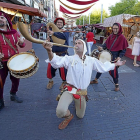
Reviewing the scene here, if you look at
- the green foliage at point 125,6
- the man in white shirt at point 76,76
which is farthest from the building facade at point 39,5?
the green foliage at point 125,6

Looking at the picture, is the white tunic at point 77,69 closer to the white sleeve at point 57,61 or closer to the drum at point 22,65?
the white sleeve at point 57,61

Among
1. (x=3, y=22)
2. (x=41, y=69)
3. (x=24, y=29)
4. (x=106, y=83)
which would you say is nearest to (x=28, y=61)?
(x=3, y=22)

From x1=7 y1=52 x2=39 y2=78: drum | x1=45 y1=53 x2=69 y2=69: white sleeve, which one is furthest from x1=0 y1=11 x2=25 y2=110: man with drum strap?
x1=45 y1=53 x2=69 y2=69: white sleeve

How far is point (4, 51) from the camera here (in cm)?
276

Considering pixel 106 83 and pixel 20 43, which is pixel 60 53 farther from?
pixel 106 83

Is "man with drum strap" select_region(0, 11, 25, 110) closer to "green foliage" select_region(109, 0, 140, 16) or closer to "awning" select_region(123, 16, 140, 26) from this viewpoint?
"awning" select_region(123, 16, 140, 26)

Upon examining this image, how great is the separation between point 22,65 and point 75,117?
147 cm

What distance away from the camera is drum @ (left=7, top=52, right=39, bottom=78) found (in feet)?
8.39

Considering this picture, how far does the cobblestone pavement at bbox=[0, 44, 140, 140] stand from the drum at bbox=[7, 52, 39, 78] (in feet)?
2.93

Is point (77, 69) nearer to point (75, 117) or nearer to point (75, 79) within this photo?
point (75, 79)

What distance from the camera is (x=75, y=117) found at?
287cm

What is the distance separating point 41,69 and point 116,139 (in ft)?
14.7

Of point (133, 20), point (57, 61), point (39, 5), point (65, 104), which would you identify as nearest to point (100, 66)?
point (57, 61)

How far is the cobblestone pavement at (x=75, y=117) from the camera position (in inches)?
93.7
